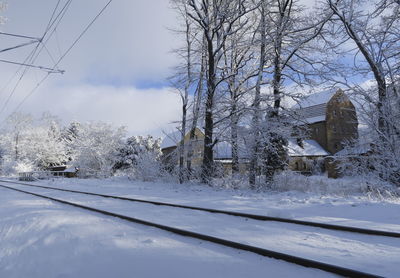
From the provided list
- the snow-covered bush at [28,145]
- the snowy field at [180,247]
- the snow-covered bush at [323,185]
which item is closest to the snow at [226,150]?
the snow-covered bush at [323,185]

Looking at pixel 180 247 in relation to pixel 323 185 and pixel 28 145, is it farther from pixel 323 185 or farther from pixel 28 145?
pixel 28 145

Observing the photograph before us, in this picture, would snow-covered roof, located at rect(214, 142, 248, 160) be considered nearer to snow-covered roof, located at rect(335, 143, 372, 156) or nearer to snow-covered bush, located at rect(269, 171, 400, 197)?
snow-covered bush, located at rect(269, 171, 400, 197)

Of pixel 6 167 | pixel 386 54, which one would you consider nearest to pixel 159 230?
pixel 386 54

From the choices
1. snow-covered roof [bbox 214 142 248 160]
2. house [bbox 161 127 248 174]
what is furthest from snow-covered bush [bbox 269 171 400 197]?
snow-covered roof [bbox 214 142 248 160]

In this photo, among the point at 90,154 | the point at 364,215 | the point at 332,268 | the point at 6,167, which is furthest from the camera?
the point at 6,167

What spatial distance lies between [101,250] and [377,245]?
390cm

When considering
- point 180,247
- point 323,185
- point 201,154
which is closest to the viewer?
point 180,247

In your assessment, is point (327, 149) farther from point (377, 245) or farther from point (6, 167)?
point (6, 167)

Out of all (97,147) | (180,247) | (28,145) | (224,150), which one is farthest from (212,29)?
(28,145)

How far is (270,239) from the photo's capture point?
4.26 metres

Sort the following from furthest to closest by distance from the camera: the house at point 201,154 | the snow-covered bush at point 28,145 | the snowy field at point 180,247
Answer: the snow-covered bush at point 28,145 < the house at point 201,154 < the snowy field at point 180,247

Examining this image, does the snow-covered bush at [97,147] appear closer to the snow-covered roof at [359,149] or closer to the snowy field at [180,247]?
the snow-covered roof at [359,149]

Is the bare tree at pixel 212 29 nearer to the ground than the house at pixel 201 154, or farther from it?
farther from it

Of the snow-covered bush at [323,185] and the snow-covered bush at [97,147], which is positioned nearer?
the snow-covered bush at [323,185]
